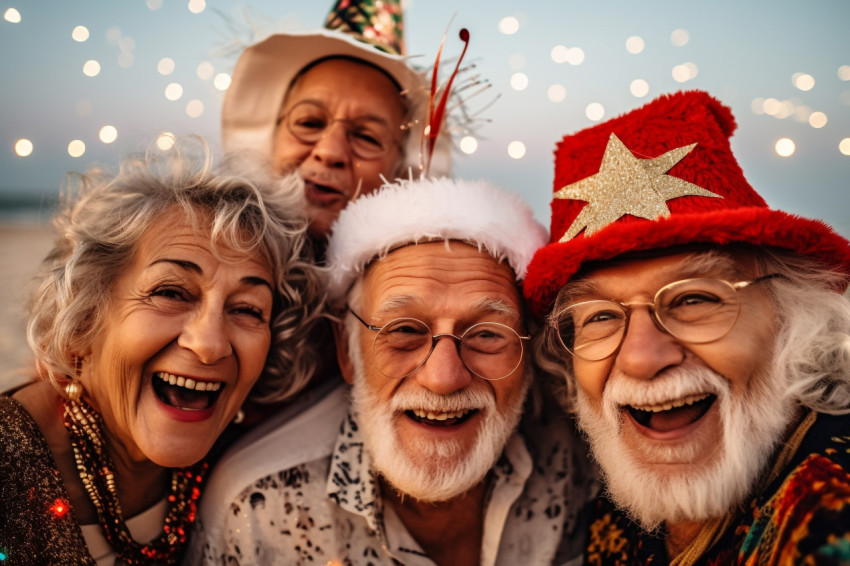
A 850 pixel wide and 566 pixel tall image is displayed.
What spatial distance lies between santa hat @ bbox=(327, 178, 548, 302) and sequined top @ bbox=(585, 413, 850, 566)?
3.69 ft

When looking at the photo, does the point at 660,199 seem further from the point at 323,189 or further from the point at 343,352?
the point at 323,189

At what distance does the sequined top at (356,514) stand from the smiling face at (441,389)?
18cm

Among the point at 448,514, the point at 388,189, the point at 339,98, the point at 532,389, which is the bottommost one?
the point at 448,514

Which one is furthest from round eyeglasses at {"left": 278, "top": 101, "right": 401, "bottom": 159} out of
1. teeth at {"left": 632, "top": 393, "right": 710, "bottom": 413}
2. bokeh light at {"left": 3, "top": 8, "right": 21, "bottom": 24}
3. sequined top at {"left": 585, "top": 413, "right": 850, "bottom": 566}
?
sequined top at {"left": 585, "top": 413, "right": 850, "bottom": 566}

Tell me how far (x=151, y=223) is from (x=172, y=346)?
0.47 metres

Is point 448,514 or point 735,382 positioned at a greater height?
point 735,382

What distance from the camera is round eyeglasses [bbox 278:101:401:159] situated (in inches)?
119

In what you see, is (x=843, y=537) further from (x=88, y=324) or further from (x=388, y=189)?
(x=88, y=324)

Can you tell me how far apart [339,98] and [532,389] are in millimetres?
1776

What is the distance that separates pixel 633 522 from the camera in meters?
2.32

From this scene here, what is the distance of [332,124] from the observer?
3008mm

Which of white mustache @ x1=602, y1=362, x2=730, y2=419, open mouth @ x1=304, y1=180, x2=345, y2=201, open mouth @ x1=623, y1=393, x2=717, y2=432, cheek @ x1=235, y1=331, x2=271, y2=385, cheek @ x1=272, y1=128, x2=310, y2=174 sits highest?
cheek @ x1=272, y1=128, x2=310, y2=174

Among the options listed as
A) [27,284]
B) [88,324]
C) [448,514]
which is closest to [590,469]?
[448,514]

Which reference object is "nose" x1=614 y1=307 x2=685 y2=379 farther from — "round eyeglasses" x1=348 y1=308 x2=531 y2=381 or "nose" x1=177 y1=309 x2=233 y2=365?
"nose" x1=177 y1=309 x2=233 y2=365
